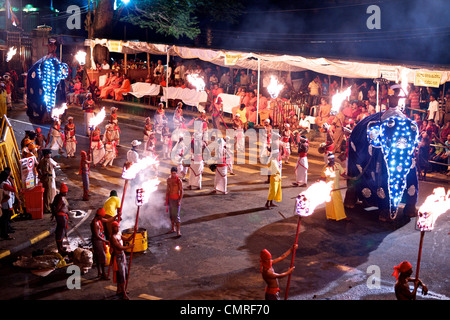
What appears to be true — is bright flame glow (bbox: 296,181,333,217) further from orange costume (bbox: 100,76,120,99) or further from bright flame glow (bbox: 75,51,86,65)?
bright flame glow (bbox: 75,51,86,65)

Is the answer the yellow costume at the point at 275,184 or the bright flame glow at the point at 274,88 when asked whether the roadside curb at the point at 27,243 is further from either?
the bright flame glow at the point at 274,88

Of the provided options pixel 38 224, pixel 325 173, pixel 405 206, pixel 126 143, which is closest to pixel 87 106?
pixel 126 143

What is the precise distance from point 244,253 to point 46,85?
16.2 meters

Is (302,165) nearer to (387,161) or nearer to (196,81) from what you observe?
(387,161)

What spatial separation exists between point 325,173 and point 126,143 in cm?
1082

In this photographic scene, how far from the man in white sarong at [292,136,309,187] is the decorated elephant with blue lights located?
12.3 m

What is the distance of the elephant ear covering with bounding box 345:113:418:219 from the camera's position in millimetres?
13484

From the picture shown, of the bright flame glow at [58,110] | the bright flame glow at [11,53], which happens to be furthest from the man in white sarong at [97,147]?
the bright flame glow at [11,53]

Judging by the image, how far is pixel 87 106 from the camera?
22953 mm

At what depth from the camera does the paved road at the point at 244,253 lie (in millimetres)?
10023

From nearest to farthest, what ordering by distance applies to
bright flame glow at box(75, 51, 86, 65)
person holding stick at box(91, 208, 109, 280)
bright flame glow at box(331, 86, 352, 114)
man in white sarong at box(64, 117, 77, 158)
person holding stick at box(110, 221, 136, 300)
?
1. person holding stick at box(110, 221, 136, 300)
2. person holding stick at box(91, 208, 109, 280)
3. man in white sarong at box(64, 117, 77, 158)
4. bright flame glow at box(331, 86, 352, 114)
5. bright flame glow at box(75, 51, 86, 65)

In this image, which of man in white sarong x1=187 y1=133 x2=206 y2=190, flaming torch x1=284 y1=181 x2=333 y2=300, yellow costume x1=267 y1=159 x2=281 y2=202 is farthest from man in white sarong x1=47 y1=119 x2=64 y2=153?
flaming torch x1=284 y1=181 x2=333 y2=300

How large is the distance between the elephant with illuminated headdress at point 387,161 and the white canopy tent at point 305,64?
554cm
